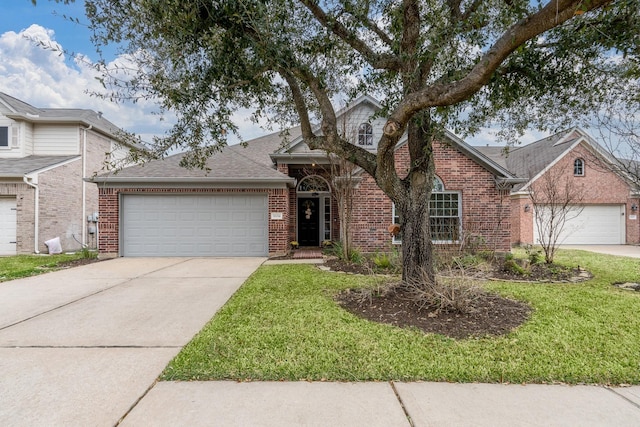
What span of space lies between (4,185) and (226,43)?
12.6 meters

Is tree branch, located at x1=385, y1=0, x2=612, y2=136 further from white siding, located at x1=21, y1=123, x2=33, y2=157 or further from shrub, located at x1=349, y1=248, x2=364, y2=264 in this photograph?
white siding, located at x1=21, y1=123, x2=33, y2=157

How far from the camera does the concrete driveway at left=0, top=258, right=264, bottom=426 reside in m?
2.68

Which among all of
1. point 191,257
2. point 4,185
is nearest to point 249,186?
point 191,257

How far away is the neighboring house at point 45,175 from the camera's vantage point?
12469mm

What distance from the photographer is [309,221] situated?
13922mm

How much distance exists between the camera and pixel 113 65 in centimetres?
530

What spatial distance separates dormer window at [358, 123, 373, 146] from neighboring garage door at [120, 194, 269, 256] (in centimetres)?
456

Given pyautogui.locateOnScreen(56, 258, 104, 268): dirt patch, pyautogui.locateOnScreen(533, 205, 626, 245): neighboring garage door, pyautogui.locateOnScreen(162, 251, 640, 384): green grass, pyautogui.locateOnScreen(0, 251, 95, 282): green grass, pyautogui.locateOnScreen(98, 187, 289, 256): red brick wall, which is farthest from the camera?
pyautogui.locateOnScreen(533, 205, 626, 245): neighboring garage door

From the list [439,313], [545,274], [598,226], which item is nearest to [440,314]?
[439,313]

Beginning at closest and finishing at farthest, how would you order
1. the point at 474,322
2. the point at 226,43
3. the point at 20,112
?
the point at 474,322 < the point at 226,43 < the point at 20,112

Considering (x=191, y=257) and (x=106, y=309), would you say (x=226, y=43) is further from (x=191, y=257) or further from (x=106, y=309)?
(x=191, y=257)

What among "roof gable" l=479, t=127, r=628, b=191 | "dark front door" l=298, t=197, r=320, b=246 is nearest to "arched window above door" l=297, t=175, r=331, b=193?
"dark front door" l=298, t=197, r=320, b=246

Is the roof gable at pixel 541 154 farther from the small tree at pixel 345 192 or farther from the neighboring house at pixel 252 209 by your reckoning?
the small tree at pixel 345 192

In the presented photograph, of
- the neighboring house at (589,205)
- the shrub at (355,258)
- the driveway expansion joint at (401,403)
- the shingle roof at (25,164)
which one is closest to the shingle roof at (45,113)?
the shingle roof at (25,164)
